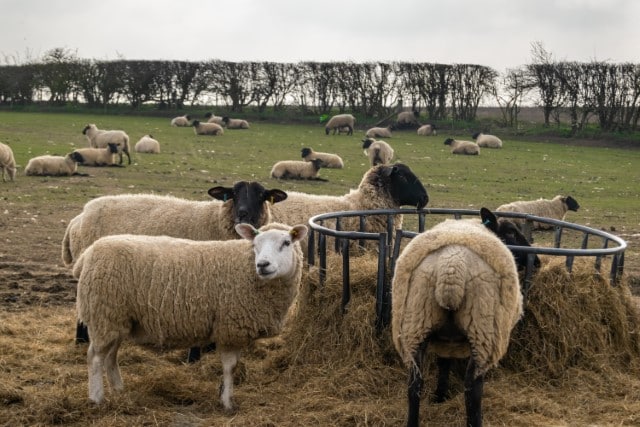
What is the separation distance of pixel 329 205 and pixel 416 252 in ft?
15.9

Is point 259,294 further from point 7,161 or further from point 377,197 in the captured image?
point 7,161

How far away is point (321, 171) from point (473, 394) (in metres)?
20.4

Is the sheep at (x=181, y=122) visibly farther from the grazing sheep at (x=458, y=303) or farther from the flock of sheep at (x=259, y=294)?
the grazing sheep at (x=458, y=303)

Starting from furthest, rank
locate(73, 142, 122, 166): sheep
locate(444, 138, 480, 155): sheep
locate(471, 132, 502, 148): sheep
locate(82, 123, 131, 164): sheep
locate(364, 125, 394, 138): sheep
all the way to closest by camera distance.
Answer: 1. locate(364, 125, 394, 138): sheep
2. locate(471, 132, 502, 148): sheep
3. locate(444, 138, 480, 155): sheep
4. locate(82, 123, 131, 164): sheep
5. locate(73, 142, 122, 166): sheep

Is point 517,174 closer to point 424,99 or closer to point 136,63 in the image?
point 424,99

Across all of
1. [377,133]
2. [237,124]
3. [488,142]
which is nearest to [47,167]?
[237,124]

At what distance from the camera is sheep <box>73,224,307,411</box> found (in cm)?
654

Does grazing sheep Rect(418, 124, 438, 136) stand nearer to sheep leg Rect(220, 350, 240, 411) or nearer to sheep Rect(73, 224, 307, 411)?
sheep Rect(73, 224, 307, 411)

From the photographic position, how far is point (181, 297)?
6.61 m

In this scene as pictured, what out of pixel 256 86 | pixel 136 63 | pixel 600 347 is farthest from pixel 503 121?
pixel 600 347

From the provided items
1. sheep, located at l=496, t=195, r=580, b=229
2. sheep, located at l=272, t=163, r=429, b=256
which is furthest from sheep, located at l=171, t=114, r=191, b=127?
sheep, located at l=272, t=163, r=429, b=256

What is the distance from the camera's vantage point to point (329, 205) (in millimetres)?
10766

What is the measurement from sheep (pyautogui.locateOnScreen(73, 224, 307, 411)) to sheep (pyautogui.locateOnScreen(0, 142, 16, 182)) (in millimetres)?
14866

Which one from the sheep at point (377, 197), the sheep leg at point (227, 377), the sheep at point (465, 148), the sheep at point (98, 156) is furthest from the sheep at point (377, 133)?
the sheep leg at point (227, 377)
